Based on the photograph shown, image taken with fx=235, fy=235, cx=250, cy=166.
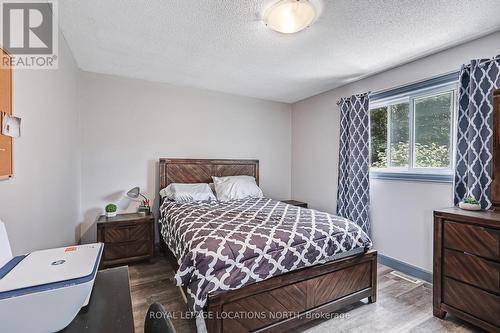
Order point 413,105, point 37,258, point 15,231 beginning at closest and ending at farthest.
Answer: point 37,258
point 15,231
point 413,105

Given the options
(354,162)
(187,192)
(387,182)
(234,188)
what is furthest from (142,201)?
(387,182)

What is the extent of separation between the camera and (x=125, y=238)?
9.23ft

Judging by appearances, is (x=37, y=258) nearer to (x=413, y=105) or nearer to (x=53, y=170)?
(x=53, y=170)

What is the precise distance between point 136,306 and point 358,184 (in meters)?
2.83

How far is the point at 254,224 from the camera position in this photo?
2094mm

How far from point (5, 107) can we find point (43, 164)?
665 mm

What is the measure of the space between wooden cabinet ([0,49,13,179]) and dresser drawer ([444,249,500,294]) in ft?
9.52

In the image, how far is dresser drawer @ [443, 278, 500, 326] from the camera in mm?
1634

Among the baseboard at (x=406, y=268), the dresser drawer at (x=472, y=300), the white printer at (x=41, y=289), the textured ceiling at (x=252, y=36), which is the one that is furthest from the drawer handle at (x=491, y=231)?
the white printer at (x=41, y=289)

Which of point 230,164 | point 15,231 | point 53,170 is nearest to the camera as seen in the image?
point 15,231

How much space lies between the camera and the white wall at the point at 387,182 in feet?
7.90

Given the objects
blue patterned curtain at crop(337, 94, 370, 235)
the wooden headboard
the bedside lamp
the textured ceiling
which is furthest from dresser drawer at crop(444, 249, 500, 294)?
the bedside lamp

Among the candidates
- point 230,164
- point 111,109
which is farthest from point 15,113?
point 230,164

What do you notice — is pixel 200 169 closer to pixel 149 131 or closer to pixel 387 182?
pixel 149 131
